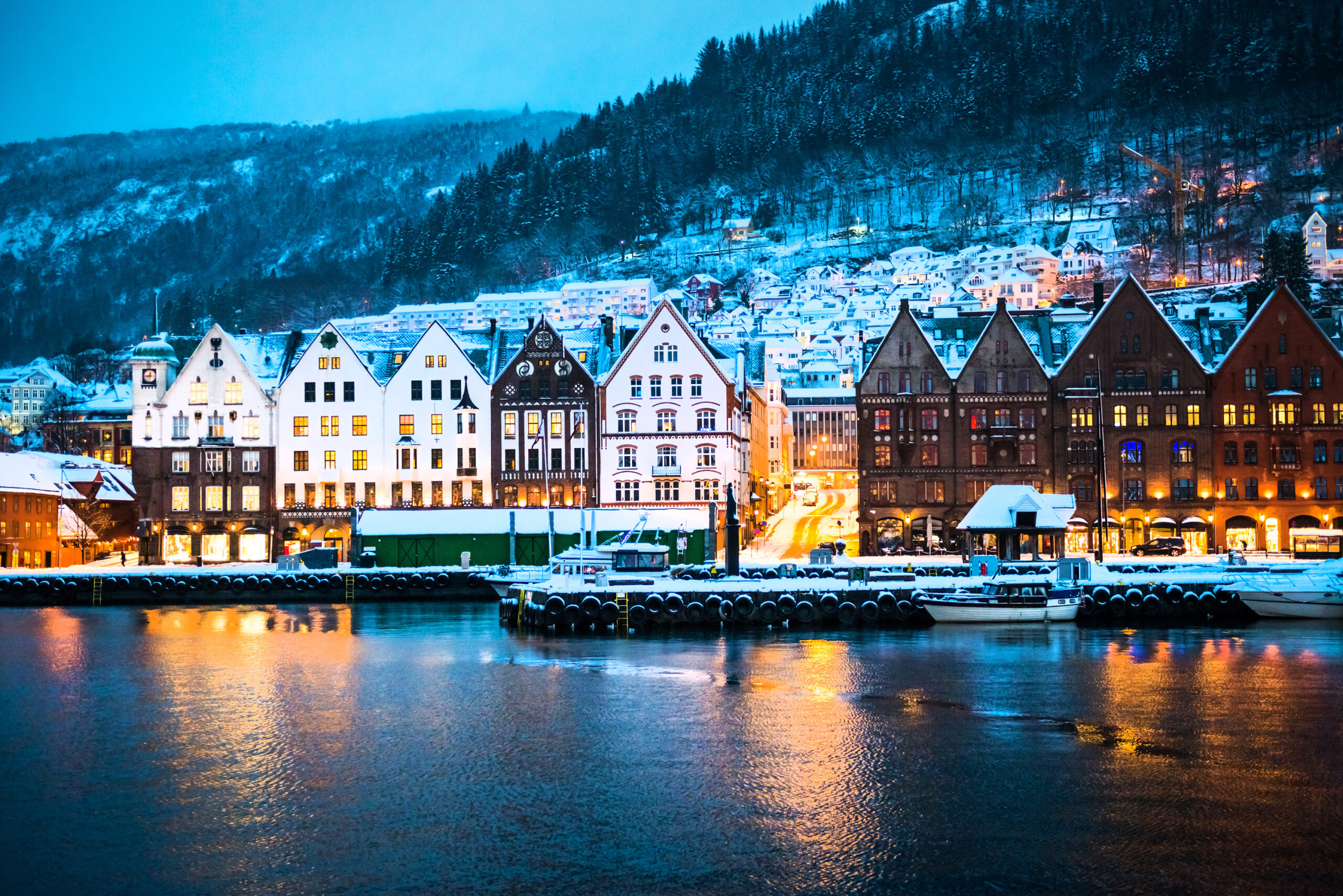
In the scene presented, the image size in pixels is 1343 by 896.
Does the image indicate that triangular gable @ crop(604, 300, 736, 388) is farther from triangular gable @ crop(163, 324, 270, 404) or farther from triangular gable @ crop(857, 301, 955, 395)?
triangular gable @ crop(163, 324, 270, 404)

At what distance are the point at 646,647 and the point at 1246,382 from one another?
6451 cm

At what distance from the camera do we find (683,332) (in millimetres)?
104312

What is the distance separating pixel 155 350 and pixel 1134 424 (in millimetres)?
80221

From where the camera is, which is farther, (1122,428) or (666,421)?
(666,421)

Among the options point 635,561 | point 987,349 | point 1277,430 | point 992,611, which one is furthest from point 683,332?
point 1277,430

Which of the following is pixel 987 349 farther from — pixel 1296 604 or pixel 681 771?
pixel 681 771

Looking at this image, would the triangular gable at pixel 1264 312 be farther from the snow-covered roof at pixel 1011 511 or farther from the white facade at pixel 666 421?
the white facade at pixel 666 421

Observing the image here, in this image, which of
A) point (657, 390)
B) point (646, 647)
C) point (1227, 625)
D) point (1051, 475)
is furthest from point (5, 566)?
point (1227, 625)

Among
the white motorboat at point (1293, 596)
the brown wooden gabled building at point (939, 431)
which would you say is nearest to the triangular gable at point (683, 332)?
the brown wooden gabled building at point (939, 431)

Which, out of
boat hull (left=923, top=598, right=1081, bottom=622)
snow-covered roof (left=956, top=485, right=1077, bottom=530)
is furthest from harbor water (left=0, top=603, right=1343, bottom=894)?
snow-covered roof (left=956, top=485, right=1077, bottom=530)

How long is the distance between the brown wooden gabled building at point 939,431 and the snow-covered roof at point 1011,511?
85.1 ft

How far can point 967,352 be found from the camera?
349ft

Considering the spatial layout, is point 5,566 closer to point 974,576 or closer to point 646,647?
point 646,647

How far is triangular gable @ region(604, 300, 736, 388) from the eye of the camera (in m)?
104
